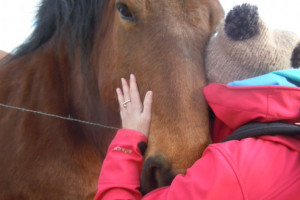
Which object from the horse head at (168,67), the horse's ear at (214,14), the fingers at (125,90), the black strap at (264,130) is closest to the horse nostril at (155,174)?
the horse head at (168,67)

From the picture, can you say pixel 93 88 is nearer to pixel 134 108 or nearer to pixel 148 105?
pixel 134 108

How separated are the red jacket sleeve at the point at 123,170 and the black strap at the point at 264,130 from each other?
0.43 metres

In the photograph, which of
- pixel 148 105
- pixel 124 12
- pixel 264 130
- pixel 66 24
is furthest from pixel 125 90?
pixel 66 24

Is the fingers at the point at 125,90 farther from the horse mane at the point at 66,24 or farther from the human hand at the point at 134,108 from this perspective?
the horse mane at the point at 66,24

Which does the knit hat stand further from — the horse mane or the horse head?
the horse mane

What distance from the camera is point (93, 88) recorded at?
192 centimetres

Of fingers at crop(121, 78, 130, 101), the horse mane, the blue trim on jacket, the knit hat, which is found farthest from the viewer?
the horse mane

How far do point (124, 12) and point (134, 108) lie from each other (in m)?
0.54

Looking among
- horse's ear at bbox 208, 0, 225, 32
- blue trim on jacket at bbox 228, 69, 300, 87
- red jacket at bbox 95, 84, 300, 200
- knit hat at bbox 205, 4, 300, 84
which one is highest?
horse's ear at bbox 208, 0, 225, 32

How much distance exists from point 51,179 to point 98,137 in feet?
1.51

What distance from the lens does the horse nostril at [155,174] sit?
107cm

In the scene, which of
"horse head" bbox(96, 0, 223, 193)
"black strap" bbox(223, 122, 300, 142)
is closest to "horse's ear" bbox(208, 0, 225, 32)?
"horse head" bbox(96, 0, 223, 193)

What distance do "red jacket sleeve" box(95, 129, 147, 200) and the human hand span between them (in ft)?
0.14

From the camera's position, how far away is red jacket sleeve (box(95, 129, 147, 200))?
111cm
